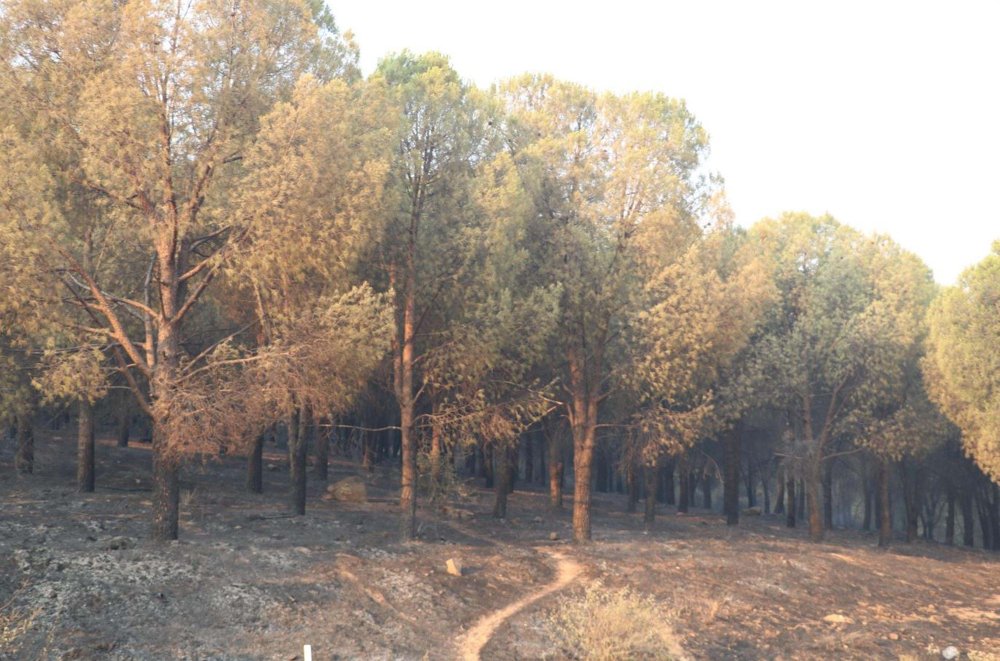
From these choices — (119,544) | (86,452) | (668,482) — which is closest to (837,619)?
(119,544)

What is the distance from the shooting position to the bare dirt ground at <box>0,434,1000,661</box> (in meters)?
17.1

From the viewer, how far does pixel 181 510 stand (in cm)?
2722

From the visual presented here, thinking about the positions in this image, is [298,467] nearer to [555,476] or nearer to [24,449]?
[24,449]

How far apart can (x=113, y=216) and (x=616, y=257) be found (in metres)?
16.3

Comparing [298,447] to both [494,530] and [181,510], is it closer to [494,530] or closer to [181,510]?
[181,510]

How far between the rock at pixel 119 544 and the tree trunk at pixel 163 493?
0.68 m

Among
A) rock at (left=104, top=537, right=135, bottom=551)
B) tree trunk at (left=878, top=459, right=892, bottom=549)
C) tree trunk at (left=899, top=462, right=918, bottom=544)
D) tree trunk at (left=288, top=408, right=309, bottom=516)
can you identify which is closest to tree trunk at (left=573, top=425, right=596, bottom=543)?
tree trunk at (left=288, top=408, right=309, bottom=516)

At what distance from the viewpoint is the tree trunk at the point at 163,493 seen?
21438 millimetres

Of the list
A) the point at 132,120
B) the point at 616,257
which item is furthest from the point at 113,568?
the point at 616,257

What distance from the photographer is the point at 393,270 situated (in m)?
27.1

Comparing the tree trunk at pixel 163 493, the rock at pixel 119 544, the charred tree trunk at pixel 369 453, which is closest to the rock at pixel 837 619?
the tree trunk at pixel 163 493

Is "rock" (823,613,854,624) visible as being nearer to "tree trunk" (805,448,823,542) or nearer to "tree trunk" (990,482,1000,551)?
"tree trunk" (805,448,823,542)

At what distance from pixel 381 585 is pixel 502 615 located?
9.90ft

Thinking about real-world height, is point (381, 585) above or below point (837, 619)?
above
